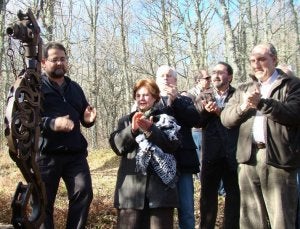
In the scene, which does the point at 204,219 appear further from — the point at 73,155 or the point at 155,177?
the point at 73,155

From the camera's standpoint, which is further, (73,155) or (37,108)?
(73,155)

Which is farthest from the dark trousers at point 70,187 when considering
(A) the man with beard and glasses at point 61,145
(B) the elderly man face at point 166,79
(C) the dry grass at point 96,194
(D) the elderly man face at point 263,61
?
(D) the elderly man face at point 263,61

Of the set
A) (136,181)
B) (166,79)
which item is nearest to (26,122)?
(136,181)

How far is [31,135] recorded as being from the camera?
3182 millimetres

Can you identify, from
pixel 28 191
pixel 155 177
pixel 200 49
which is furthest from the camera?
pixel 200 49

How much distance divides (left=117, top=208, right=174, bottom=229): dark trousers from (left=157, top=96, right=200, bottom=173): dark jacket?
659mm

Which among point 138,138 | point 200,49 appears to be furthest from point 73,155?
point 200,49

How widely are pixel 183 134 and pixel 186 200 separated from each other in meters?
0.70

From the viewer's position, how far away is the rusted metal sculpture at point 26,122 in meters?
2.99

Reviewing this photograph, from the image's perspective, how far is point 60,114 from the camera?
4039 millimetres

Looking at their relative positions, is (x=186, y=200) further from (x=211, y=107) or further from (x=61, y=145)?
(x=61, y=145)

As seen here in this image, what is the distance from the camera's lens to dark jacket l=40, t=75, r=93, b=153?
3930 mm

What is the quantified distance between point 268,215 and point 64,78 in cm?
252

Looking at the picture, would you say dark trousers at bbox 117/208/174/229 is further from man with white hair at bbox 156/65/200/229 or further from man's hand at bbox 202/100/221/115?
man's hand at bbox 202/100/221/115
